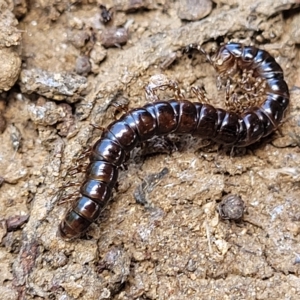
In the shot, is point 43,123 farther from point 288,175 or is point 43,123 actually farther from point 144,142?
point 288,175

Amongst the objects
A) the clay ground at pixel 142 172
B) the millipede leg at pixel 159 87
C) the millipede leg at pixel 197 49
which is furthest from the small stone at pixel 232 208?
the millipede leg at pixel 197 49

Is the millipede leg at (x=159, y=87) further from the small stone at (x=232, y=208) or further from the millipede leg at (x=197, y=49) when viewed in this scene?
the small stone at (x=232, y=208)

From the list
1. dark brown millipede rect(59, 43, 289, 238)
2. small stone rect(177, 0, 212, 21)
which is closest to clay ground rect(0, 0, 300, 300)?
small stone rect(177, 0, 212, 21)

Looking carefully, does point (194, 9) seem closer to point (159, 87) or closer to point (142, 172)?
point (159, 87)

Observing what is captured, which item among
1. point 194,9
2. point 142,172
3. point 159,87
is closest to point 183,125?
point 159,87

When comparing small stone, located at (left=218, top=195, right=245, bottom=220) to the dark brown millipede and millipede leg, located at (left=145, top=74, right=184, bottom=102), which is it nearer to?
the dark brown millipede

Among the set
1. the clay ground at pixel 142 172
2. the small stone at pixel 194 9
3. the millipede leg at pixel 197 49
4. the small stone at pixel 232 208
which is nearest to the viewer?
the clay ground at pixel 142 172
